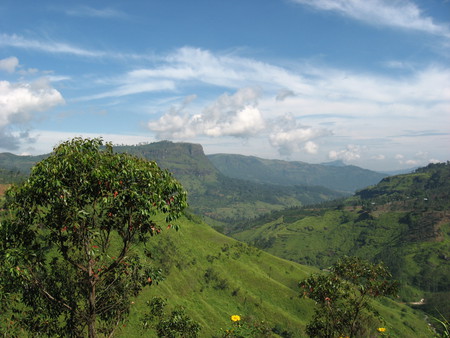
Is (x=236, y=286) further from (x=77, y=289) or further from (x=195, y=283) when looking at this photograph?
(x=77, y=289)

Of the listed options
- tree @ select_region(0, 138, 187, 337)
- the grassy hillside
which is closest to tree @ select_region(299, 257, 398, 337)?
tree @ select_region(0, 138, 187, 337)

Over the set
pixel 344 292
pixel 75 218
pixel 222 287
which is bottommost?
pixel 222 287

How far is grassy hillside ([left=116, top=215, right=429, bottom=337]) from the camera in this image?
89.5 m

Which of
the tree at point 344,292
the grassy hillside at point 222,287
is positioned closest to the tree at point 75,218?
the tree at point 344,292

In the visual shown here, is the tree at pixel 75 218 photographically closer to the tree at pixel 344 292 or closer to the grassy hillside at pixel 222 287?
the tree at pixel 344 292

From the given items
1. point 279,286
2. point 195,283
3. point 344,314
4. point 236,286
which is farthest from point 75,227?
point 279,286

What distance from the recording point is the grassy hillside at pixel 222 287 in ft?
294

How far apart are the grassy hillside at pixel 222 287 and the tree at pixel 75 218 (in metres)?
59.0

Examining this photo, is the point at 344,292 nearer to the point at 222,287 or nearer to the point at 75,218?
the point at 75,218

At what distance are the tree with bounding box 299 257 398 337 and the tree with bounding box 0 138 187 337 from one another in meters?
12.5

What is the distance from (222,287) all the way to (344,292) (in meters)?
98.5

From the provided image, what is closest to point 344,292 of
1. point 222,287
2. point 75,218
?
point 75,218

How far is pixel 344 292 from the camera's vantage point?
68.1 ft

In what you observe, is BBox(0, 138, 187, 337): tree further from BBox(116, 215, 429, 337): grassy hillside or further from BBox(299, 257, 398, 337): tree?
BBox(116, 215, 429, 337): grassy hillside
